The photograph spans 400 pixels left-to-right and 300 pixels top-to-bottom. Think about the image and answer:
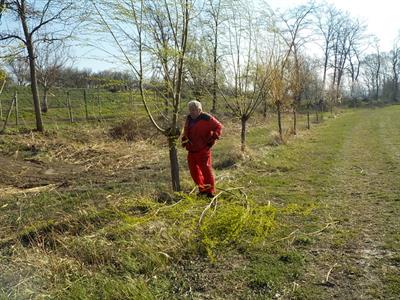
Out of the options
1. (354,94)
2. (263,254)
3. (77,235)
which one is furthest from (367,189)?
(354,94)

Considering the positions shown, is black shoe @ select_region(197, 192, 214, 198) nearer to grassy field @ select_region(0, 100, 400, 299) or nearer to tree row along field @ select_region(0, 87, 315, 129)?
grassy field @ select_region(0, 100, 400, 299)

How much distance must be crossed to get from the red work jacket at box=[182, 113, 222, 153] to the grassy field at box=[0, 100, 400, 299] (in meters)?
0.86

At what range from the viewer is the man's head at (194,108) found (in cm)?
623

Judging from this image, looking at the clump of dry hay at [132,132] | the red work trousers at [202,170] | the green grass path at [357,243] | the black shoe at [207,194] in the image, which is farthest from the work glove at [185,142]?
the clump of dry hay at [132,132]

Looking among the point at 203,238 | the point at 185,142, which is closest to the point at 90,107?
the point at 185,142

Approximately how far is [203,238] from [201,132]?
218cm

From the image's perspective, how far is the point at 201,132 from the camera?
6273mm

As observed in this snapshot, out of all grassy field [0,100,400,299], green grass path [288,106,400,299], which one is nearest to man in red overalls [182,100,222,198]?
grassy field [0,100,400,299]

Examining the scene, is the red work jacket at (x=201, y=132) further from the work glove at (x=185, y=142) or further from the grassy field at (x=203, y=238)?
the grassy field at (x=203, y=238)

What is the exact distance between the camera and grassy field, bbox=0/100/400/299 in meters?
3.52

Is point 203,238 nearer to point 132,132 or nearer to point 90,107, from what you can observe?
point 132,132

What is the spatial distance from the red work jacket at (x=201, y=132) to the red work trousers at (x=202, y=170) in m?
0.10

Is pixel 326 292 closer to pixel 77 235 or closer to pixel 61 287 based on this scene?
pixel 61 287

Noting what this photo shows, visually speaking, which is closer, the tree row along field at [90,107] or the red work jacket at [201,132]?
the red work jacket at [201,132]
